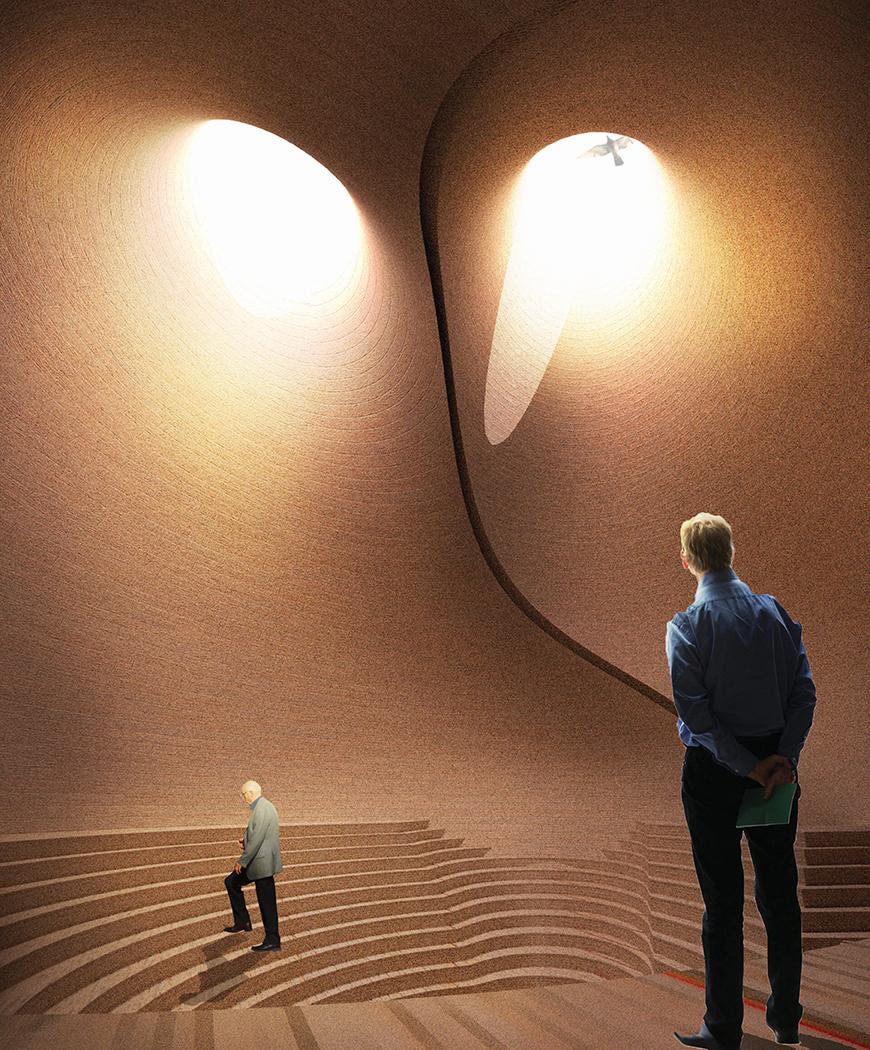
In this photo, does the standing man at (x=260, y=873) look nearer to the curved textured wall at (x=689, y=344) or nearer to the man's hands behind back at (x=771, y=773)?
the curved textured wall at (x=689, y=344)

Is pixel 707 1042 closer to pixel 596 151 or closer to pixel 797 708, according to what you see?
pixel 797 708

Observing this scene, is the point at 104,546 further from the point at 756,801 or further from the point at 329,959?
the point at 756,801

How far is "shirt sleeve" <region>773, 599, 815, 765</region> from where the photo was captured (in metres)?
2.50

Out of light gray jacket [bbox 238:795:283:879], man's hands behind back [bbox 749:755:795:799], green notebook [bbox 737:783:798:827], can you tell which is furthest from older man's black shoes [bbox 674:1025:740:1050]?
light gray jacket [bbox 238:795:283:879]

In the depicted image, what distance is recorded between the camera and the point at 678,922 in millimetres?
7871

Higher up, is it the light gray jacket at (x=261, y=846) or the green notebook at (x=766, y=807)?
the green notebook at (x=766, y=807)

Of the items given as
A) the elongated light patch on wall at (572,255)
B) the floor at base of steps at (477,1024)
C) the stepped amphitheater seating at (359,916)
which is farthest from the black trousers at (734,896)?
the elongated light patch on wall at (572,255)

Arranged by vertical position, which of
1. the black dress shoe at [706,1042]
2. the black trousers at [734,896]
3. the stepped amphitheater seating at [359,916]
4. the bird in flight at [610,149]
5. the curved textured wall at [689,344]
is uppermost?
the bird in flight at [610,149]

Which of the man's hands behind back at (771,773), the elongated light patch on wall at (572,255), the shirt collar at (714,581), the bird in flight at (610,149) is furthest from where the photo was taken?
the bird in flight at (610,149)

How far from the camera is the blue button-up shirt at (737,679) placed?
2465mm

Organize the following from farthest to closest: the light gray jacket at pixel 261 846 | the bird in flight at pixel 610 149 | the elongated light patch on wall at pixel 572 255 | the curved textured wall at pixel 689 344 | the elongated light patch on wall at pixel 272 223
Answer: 1. the bird in flight at pixel 610 149
2. the elongated light patch on wall at pixel 572 255
3. the elongated light patch on wall at pixel 272 223
4. the light gray jacket at pixel 261 846
5. the curved textured wall at pixel 689 344

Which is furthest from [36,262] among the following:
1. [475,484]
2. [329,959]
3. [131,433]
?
[329,959]

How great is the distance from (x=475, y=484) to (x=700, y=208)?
3035 millimetres

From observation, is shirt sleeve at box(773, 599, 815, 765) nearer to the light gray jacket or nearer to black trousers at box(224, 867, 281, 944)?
the light gray jacket
